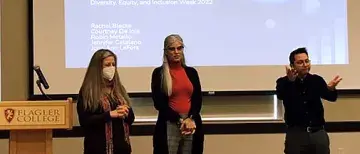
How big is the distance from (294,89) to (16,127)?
188 centimetres

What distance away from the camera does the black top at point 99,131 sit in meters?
3.19

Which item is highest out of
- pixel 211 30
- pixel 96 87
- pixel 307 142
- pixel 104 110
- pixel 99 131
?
pixel 211 30

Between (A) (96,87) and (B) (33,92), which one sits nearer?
(A) (96,87)

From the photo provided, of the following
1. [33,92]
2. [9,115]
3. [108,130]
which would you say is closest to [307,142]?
[108,130]

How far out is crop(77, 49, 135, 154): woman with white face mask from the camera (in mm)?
3197

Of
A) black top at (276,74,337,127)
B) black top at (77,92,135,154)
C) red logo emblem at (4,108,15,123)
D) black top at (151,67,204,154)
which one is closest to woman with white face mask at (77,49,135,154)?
black top at (77,92,135,154)

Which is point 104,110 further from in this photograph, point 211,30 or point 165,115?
point 211,30

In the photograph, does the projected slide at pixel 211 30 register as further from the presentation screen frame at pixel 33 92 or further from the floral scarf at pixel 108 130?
the floral scarf at pixel 108 130

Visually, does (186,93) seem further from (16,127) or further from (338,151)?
(338,151)

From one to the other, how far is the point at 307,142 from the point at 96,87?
1432 millimetres

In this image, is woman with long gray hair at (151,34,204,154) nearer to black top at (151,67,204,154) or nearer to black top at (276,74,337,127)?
black top at (151,67,204,154)

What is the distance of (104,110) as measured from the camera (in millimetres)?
3234

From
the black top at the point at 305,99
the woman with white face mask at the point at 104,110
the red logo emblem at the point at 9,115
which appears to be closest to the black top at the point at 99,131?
the woman with white face mask at the point at 104,110

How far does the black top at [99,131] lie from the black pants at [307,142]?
1.11 m
